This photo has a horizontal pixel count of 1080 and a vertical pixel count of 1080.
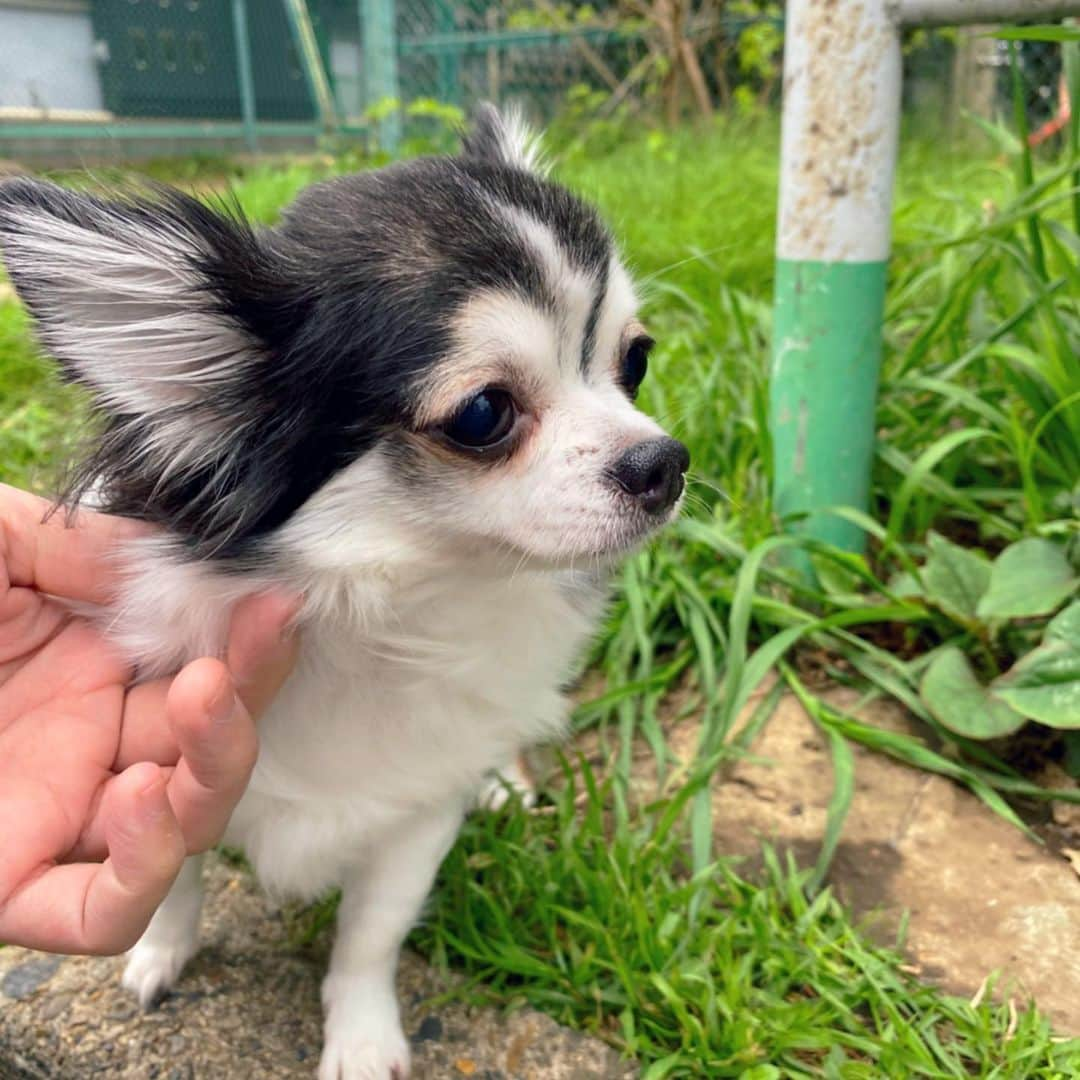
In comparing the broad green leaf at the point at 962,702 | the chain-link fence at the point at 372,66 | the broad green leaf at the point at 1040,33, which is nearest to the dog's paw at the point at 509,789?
the broad green leaf at the point at 962,702

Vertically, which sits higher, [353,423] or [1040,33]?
[1040,33]

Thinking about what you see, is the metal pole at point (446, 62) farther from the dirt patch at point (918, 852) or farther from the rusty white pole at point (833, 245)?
the dirt patch at point (918, 852)

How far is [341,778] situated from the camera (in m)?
1.46

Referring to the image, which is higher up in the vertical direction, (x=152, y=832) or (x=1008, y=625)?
(x=152, y=832)

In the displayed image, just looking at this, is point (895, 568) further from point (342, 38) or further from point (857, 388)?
point (342, 38)

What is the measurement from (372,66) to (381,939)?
7553 mm

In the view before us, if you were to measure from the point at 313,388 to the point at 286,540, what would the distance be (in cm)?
19

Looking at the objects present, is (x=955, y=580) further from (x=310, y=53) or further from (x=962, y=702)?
(x=310, y=53)

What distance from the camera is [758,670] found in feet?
6.86

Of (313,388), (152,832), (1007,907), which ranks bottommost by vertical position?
(1007,907)

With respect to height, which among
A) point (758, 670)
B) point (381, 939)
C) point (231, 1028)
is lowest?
point (231, 1028)

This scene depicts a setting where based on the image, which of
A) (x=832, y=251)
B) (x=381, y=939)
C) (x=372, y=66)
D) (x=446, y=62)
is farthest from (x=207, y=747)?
(x=446, y=62)

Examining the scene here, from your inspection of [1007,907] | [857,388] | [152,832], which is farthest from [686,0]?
[152,832]

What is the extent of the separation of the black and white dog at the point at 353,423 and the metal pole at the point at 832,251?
0.95m
